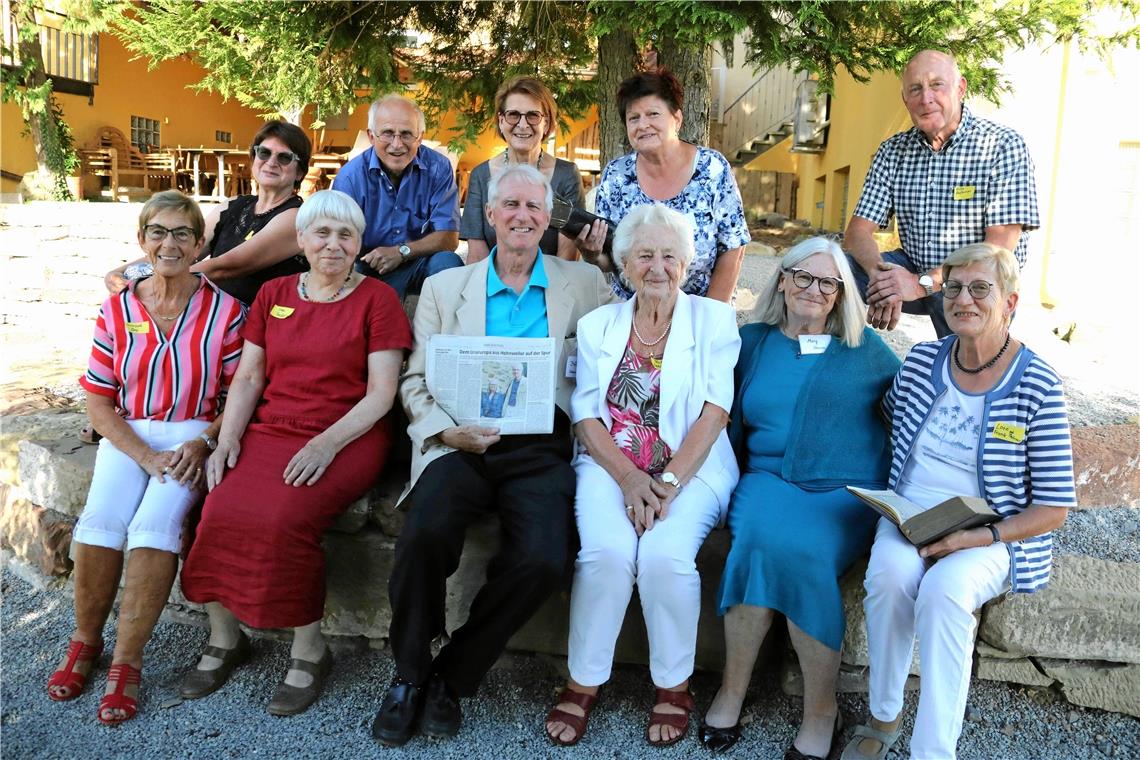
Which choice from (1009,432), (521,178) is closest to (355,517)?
(521,178)

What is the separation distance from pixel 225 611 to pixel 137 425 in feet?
2.55

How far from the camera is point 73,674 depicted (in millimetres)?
3068

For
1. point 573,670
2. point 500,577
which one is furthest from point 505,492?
point 573,670

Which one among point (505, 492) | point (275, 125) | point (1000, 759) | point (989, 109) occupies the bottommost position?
point (1000, 759)

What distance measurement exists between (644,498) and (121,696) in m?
1.89

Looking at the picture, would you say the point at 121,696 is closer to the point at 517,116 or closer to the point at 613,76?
the point at 517,116

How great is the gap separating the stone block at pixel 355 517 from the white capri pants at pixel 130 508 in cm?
52

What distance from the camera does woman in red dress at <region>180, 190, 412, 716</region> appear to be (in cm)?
295

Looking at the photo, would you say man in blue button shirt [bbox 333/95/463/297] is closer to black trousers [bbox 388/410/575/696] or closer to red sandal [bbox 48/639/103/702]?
black trousers [bbox 388/410/575/696]

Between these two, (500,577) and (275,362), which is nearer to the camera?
(500,577)

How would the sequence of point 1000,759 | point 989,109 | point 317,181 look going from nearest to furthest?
1. point 1000,759
2. point 989,109
3. point 317,181

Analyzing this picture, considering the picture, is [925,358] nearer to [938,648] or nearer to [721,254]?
[938,648]

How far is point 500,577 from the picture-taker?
2826mm

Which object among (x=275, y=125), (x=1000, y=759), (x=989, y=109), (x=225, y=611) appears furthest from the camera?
(x=989, y=109)
